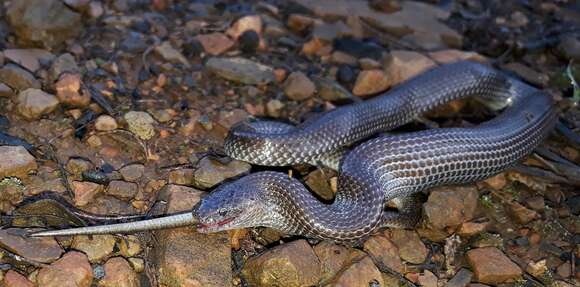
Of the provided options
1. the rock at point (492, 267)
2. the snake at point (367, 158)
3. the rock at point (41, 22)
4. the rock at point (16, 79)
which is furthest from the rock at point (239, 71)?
the rock at point (492, 267)

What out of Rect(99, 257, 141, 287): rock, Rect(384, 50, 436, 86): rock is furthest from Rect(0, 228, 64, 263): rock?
Rect(384, 50, 436, 86): rock

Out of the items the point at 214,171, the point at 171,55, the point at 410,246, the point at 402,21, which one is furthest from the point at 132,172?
the point at 402,21

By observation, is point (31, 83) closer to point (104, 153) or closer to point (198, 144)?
point (104, 153)

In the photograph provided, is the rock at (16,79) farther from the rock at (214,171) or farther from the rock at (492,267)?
the rock at (492,267)

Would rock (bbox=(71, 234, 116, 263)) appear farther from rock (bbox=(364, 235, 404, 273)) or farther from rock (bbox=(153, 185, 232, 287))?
rock (bbox=(364, 235, 404, 273))

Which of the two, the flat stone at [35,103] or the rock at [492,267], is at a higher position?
the flat stone at [35,103]

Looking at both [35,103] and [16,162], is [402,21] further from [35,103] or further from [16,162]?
[16,162]
